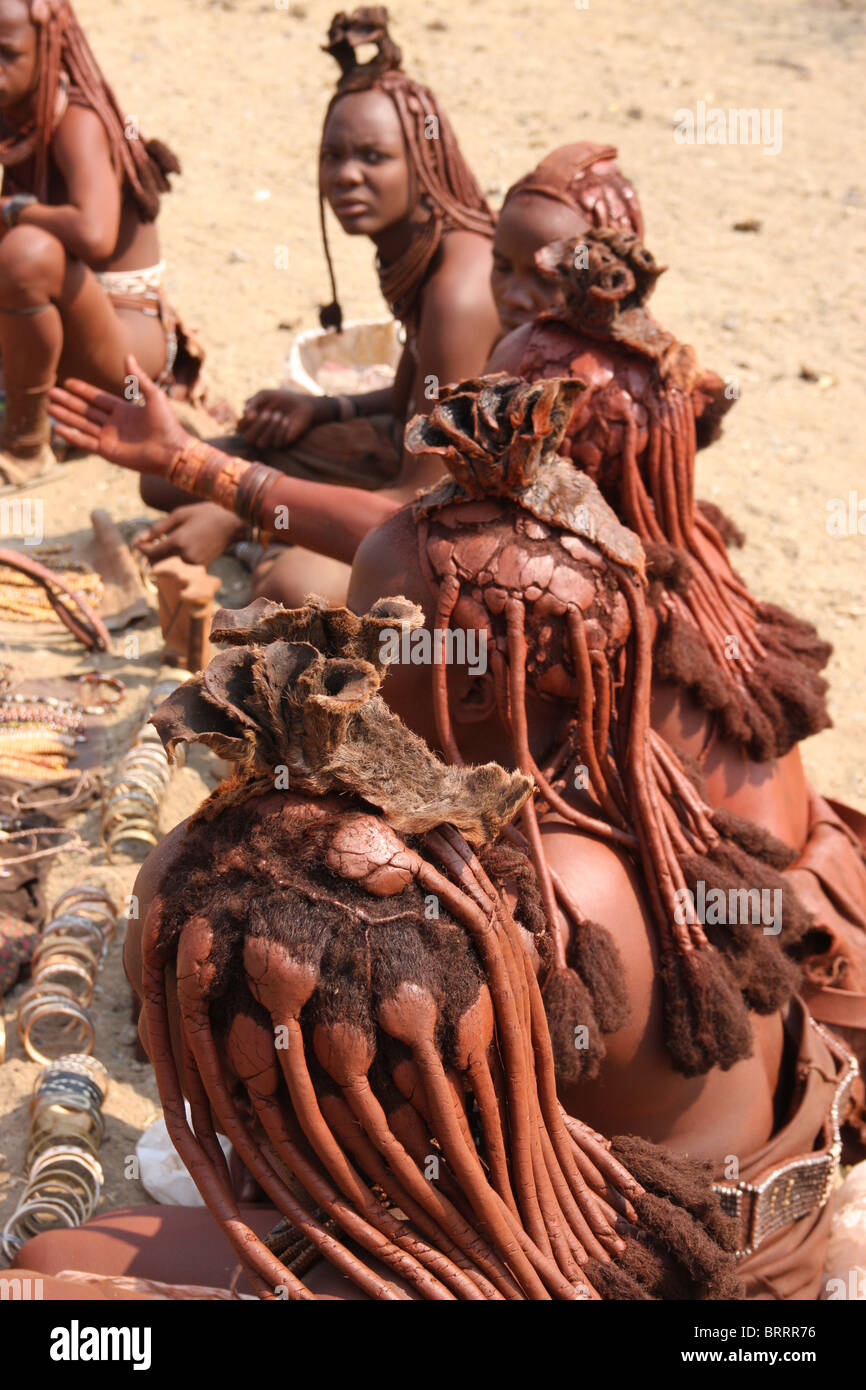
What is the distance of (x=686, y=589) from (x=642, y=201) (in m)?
7.00

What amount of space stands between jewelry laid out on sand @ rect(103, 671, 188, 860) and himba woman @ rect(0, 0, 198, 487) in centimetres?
235

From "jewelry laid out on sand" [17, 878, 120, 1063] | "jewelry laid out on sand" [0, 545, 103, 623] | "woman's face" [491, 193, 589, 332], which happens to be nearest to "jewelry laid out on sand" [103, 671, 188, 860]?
"jewelry laid out on sand" [17, 878, 120, 1063]

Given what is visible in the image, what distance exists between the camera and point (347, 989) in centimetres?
140

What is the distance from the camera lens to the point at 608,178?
3492mm

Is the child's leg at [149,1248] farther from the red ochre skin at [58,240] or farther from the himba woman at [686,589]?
the red ochre skin at [58,240]

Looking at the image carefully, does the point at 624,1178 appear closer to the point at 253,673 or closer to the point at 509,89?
the point at 253,673

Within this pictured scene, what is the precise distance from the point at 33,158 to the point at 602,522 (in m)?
4.56

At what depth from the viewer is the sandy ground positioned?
199 inches

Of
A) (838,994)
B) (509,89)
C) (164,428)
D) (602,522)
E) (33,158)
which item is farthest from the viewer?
(509,89)

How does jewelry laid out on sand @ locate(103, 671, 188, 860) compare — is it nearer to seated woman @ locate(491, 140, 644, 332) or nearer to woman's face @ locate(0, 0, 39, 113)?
seated woman @ locate(491, 140, 644, 332)

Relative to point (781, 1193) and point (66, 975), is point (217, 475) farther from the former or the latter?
point (781, 1193)

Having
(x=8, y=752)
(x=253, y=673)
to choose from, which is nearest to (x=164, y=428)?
(x=8, y=752)

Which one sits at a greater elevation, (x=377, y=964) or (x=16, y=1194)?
(x=377, y=964)

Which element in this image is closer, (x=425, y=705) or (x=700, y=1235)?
(x=700, y=1235)
